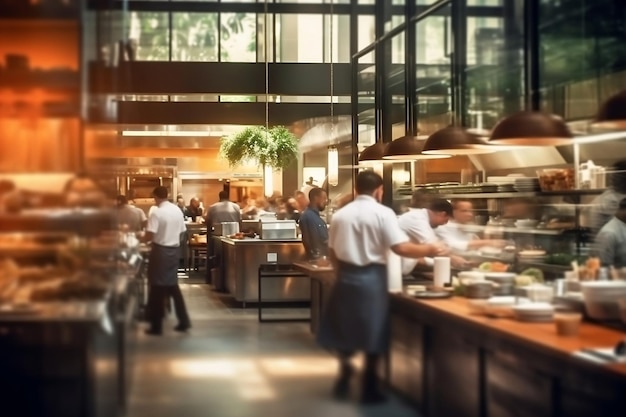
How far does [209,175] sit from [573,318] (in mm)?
10585

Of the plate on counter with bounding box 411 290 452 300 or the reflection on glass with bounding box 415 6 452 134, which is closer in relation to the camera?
the plate on counter with bounding box 411 290 452 300

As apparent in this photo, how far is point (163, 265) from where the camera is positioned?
15.7ft

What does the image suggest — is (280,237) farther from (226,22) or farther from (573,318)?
(573,318)

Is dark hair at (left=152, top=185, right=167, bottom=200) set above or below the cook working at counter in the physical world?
above

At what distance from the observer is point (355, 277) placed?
4.12 metres

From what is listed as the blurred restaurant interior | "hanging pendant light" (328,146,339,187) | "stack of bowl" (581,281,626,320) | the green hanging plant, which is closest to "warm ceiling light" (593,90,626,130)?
the blurred restaurant interior

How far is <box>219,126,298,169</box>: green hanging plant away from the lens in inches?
418

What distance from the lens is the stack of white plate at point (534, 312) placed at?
359 cm

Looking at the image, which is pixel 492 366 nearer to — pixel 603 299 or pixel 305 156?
pixel 603 299

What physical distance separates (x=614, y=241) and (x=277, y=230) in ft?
15.6

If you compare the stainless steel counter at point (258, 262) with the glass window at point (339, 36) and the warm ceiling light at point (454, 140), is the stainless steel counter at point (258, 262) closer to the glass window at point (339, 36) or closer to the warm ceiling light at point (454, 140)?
the glass window at point (339, 36)

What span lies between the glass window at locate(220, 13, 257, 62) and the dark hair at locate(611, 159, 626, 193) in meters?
3.79

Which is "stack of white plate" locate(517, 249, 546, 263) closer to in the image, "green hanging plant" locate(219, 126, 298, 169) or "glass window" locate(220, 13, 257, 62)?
"glass window" locate(220, 13, 257, 62)

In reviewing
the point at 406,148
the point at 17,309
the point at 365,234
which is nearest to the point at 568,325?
the point at 365,234
